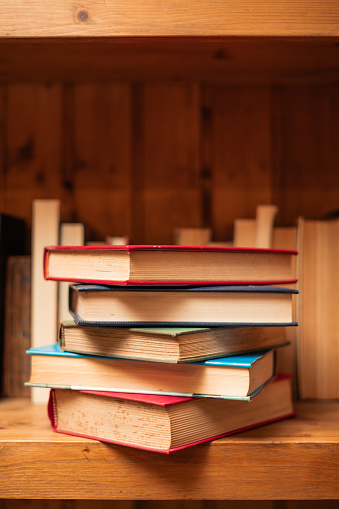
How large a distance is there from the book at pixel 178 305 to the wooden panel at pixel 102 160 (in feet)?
1.08

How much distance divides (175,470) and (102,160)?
565mm

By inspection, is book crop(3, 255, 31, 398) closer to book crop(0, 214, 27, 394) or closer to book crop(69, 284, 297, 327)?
book crop(0, 214, 27, 394)

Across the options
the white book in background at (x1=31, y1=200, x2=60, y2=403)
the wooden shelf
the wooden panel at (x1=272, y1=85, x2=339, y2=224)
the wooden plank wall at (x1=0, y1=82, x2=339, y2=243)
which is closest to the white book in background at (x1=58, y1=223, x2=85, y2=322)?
the white book in background at (x1=31, y1=200, x2=60, y2=403)

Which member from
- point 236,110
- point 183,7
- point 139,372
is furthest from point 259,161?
point 139,372

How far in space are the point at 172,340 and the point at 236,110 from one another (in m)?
0.53

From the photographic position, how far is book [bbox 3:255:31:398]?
2.70ft

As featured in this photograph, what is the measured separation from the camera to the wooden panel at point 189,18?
613mm

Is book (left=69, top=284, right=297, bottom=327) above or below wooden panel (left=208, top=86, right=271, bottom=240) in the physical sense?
below

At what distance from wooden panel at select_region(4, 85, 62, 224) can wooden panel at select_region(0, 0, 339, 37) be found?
1.08ft

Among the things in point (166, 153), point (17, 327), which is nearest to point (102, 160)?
point (166, 153)

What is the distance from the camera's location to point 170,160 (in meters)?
0.94

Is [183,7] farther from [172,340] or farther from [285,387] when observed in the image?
[285,387]

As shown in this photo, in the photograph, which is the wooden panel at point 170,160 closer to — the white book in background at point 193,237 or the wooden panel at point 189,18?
the white book in background at point 193,237

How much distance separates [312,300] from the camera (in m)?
0.83
